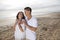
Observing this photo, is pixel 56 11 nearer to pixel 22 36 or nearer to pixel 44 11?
pixel 44 11

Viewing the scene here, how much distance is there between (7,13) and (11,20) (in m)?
0.15

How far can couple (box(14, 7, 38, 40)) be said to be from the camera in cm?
464

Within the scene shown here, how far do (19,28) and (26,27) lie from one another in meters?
0.13

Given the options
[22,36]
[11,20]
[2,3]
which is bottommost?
[22,36]

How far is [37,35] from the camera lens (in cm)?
463

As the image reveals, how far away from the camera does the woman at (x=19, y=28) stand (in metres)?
4.64

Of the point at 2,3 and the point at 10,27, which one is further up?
the point at 2,3

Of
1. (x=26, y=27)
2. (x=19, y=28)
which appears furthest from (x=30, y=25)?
(x=19, y=28)

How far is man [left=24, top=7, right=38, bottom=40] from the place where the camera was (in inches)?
182

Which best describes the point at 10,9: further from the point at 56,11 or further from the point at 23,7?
the point at 56,11

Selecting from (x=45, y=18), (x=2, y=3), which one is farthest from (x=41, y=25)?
(x=2, y=3)

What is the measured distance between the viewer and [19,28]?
4.65 metres

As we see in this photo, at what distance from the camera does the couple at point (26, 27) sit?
464 cm

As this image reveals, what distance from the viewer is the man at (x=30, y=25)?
4633mm
